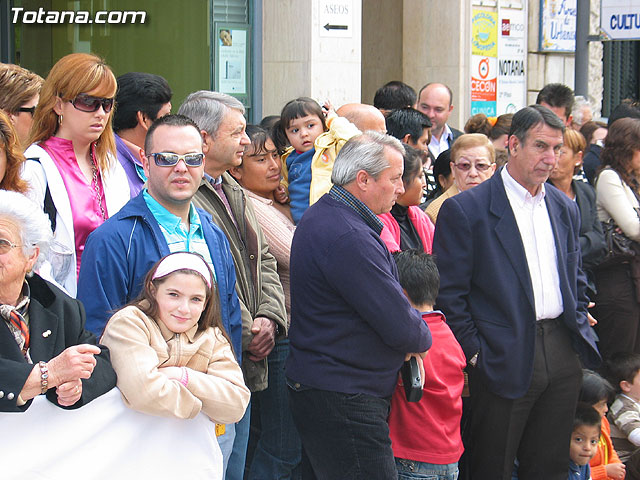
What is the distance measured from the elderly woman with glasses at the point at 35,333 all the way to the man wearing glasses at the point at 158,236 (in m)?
0.42

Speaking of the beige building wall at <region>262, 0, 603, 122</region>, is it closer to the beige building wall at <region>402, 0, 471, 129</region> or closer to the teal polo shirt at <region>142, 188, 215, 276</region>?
the beige building wall at <region>402, 0, 471, 129</region>

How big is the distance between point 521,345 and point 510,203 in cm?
75

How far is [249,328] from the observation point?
459 centimetres

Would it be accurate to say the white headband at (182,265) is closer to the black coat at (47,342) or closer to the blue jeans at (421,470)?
the black coat at (47,342)

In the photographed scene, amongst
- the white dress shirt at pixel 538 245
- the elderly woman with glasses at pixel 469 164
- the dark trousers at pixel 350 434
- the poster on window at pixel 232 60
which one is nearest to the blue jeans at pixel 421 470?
the dark trousers at pixel 350 434

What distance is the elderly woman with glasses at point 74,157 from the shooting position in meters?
4.28

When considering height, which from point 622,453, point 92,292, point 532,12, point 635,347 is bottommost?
point 622,453

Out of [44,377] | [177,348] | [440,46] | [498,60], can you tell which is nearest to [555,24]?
[498,60]

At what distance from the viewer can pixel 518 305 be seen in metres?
4.99

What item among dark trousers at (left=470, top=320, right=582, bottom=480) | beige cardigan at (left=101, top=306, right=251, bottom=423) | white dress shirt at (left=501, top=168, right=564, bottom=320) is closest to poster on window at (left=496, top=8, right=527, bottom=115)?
white dress shirt at (left=501, top=168, right=564, bottom=320)

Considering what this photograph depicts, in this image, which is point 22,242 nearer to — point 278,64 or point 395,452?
point 395,452

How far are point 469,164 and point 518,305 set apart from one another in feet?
4.17

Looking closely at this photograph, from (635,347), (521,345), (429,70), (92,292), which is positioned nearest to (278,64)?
(429,70)

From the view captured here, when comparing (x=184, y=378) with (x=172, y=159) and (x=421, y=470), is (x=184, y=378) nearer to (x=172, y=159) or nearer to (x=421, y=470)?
(x=172, y=159)
